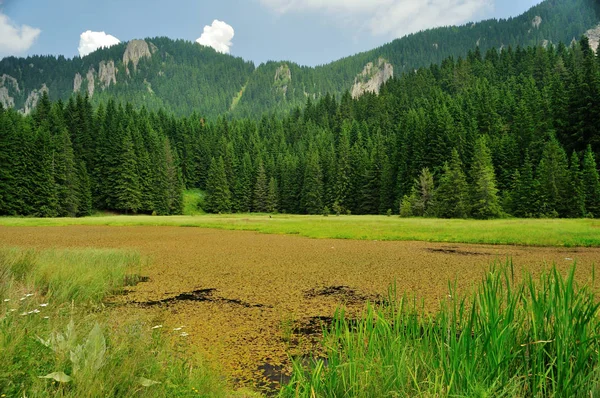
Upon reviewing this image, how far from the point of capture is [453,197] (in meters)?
41.2

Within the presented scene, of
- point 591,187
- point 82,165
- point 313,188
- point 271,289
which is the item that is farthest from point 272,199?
point 271,289

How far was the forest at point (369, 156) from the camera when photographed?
41156mm

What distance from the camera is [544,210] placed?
119 ft

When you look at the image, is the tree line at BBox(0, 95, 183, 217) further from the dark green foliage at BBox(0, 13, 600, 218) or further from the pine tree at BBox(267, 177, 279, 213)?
the pine tree at BBox(267, 177, 279, 213)

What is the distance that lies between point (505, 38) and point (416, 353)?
243m

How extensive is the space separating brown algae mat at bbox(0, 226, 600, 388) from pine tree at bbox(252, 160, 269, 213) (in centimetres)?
5985

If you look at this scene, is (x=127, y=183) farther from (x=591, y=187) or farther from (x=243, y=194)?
(x=591, y=187)

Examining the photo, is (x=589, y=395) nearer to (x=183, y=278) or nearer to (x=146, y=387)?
(x=146, y=387)

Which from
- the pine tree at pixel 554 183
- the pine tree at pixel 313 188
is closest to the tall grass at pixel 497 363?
the pine tree at pixel 554 183

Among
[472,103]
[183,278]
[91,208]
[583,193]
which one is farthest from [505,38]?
[183,278]

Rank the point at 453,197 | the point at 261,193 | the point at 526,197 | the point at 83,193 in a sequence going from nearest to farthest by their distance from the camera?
1. the point at 526,197
2. the point at 453,197
3. the point at 83,193
4. the point at 261,193

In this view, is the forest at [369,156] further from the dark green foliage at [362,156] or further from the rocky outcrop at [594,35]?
the rocky outcrop at [594,35]

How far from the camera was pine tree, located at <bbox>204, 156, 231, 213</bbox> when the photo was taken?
73.9 meters

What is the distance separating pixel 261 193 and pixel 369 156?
2423 centimetres
